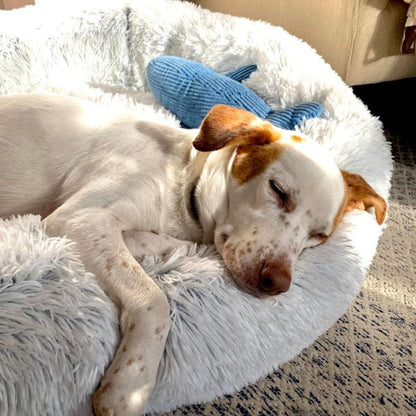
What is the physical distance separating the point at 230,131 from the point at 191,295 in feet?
1.27

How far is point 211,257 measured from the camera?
1184 millimetres

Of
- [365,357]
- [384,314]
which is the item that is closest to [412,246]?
[384,314]

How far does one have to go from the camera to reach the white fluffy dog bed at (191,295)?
0.89 m

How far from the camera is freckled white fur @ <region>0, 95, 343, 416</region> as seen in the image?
98cm

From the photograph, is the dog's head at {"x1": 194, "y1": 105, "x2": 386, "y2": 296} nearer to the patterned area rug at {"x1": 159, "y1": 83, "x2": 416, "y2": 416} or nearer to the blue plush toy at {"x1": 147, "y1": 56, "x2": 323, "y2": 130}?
the patterned area rug at {"x1": 159, "y1": 83, "x2": 416, "y2": 416}

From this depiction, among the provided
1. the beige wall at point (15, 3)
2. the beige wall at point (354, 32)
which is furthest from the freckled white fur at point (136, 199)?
the beige wall at point (15, 3)

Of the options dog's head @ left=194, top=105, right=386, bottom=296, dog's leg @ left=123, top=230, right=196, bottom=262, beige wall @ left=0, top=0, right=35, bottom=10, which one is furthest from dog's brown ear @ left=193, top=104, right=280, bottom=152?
beige wall @ left=0, top=0, right=35, bottom=10

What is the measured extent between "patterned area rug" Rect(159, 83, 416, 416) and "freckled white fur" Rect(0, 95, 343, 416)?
353 mm

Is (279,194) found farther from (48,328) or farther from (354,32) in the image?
(354,32)

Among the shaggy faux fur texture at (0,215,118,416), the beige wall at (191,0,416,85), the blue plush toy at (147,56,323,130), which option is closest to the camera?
the shaggy faux fur texture at (0,215,118,416)

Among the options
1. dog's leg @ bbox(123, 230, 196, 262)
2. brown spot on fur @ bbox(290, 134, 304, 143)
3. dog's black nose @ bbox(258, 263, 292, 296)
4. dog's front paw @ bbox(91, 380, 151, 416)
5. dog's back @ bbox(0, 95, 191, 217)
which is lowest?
dog's front paw @ bbox(91, 380, 151, 416)

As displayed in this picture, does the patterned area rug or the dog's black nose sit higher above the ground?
the dog's black nose

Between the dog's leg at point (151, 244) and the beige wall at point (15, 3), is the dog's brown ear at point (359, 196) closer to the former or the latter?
the dog's leg at point (151, 244)

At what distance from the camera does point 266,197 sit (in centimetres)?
114
